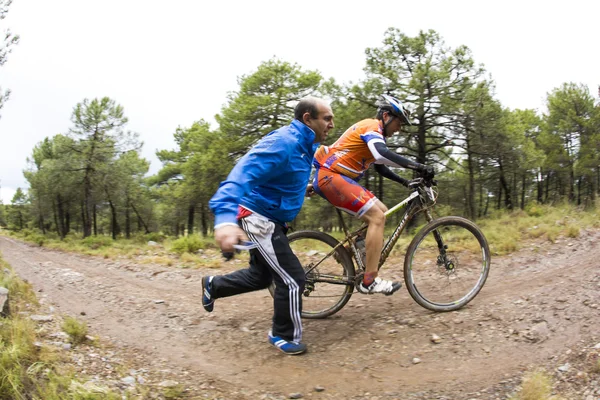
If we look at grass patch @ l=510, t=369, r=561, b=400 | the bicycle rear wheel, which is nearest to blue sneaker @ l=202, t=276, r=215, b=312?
the bicycle rear wheel

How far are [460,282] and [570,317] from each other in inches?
41.6

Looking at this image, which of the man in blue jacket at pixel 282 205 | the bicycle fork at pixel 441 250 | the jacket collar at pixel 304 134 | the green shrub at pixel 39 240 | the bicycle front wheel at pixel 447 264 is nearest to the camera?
the man in blue jacket at pixel 282 205

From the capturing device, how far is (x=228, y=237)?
2.36m

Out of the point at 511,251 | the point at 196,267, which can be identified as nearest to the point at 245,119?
the point at 196,267

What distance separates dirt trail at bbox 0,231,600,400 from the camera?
3051 millimetres

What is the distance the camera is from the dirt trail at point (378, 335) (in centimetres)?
305

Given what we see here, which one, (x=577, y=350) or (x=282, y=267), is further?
(x=282, y=267)

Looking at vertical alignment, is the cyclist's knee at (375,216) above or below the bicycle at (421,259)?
above

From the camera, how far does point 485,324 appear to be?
12.3ft

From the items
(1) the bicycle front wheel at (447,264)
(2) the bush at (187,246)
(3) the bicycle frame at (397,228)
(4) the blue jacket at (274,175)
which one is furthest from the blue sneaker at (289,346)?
(2) the bush at (187,246)

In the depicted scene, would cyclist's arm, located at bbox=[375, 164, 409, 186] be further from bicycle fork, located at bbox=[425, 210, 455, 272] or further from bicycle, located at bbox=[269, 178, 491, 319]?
bicycle fork, located at bbox=[425, 210, 455, 272]

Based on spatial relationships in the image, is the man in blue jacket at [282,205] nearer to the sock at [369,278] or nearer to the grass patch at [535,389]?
the sock at [369,278]

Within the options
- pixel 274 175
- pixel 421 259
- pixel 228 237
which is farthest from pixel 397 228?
pixel 228 237

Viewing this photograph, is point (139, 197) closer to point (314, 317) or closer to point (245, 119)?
point (245, 119)
